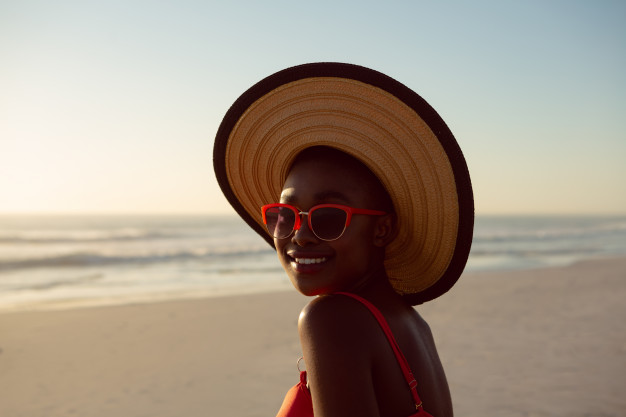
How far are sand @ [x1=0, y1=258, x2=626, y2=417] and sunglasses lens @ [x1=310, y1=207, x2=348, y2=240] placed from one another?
4063mm

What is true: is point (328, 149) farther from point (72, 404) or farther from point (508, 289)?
point (508, 289)

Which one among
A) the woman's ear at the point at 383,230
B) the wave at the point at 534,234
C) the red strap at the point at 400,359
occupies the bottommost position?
the wave at the point at 534,234

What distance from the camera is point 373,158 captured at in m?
1.95

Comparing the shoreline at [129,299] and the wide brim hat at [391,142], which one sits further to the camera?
the shoreline at [129,299]

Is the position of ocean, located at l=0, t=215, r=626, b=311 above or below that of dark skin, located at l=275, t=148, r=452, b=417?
below

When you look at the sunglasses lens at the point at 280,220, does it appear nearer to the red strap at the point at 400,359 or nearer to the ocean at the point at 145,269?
the red strap at the point at 400,359

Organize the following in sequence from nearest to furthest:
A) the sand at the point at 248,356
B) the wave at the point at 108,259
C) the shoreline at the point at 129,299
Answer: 1. the sand at the point at 248,356
2. the shoreline at the point at 129,299
3. the wave at the point at 108,259

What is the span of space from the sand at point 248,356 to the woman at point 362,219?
12.6ft

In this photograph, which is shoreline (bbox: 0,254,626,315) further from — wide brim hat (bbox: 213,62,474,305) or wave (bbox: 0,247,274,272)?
wide brim hat (bbox: 213,62,474,305)

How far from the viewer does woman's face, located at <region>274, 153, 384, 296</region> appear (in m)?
1.83

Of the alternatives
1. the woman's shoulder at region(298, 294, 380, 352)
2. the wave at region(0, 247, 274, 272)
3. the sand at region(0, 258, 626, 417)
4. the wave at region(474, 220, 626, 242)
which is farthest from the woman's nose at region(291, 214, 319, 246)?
the wave at region(474, 220, 626, 242)

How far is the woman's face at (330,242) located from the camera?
1.83m

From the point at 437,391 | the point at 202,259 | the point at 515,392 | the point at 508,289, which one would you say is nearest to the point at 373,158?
the point at 437,391

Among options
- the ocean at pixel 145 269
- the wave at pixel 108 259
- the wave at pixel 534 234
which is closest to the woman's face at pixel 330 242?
the ocean at pixel 145 269
